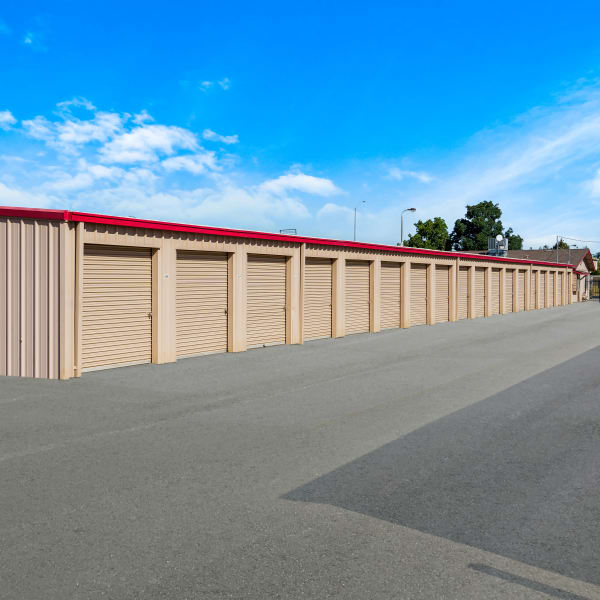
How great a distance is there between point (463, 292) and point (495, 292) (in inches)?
208

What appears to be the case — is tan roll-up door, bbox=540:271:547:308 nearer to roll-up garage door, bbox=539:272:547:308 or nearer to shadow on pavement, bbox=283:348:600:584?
roll-up garage door, bbox=539:272:547:308

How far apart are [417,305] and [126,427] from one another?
65.2 ft

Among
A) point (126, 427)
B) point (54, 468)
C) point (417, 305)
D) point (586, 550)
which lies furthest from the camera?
point (417, 305)

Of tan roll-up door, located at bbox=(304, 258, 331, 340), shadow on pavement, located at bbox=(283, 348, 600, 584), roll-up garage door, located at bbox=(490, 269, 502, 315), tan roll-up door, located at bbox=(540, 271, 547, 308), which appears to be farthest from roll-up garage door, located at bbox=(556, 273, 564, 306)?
shadow on pavement, located at bbox=(283, 348, 600, 584)

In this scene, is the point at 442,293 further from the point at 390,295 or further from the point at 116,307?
the point at 116,307

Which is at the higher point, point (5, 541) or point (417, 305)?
point (417, 305)

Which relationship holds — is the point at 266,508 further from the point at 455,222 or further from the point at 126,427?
the point at 455,222

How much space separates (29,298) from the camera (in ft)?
40.3

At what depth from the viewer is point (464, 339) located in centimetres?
2017

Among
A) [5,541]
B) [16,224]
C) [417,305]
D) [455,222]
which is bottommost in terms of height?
[5,541]

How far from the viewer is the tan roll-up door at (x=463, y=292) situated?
29.9 metres

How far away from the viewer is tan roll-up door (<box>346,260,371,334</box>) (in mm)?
21672

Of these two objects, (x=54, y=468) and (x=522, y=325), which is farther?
(x=522, y=325)

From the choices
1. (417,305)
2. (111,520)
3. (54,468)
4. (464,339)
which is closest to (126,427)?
(54,468)
